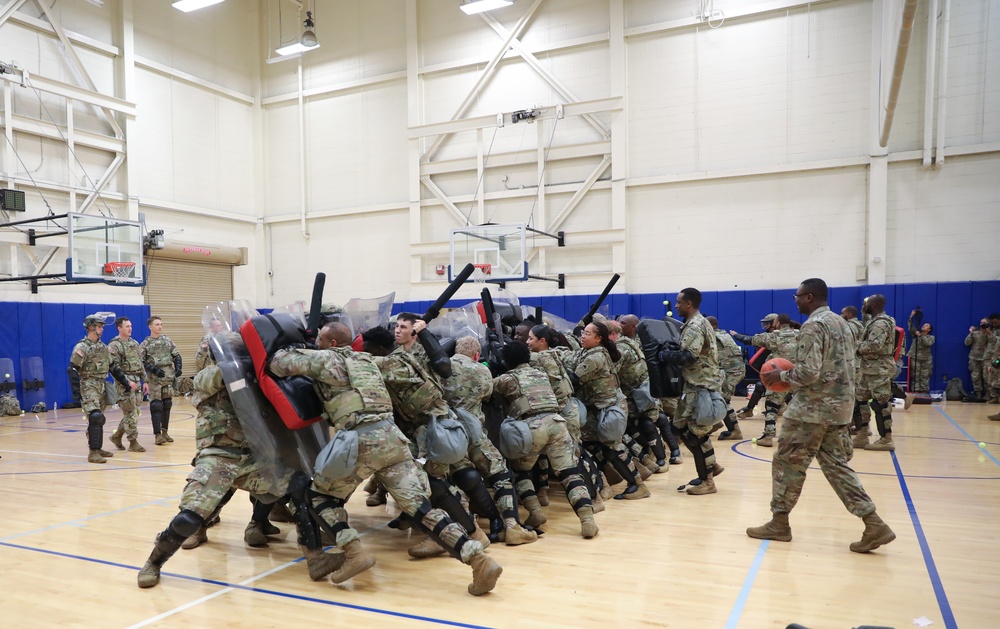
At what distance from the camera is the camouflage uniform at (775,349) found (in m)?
9.34

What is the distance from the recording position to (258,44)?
66.3ft

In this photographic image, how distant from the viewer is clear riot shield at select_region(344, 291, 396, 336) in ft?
19.0

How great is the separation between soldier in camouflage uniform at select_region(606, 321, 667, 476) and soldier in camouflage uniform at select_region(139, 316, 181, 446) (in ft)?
22.5

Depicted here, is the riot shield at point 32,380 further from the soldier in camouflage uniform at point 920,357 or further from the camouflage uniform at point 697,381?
the soldier in camouflage uniform at point 920,357

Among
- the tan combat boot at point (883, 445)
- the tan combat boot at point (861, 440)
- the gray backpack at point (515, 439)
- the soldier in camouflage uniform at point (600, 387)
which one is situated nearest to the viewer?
the gray backpack at point (515, 439)

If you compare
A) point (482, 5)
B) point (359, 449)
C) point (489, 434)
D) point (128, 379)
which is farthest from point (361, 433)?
point (482, 5)

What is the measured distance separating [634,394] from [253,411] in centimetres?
431

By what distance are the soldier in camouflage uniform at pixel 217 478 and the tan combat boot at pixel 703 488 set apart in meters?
3.68

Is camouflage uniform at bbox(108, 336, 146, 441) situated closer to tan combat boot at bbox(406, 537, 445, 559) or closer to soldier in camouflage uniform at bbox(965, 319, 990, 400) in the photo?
tan combat boot at bbox(406, 537, 445, 559)

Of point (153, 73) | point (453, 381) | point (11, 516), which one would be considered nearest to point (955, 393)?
point (453, 381)

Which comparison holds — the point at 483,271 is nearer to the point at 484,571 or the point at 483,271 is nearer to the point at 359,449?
the point at 359,449

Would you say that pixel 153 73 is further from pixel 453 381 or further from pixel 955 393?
pixel 955 393

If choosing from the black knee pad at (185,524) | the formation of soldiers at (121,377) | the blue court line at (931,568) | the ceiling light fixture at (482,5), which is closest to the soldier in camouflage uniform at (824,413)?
the blue court line at (931,568)

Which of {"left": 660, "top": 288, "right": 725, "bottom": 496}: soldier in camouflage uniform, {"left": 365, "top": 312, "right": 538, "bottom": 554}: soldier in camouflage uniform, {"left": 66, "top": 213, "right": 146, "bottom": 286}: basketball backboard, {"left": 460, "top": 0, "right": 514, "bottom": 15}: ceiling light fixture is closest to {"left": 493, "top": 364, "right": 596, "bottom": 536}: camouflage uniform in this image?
{"left": 365, "top": 312, "right": 538, "bottom": 554}: soldier in camouflage uniform
